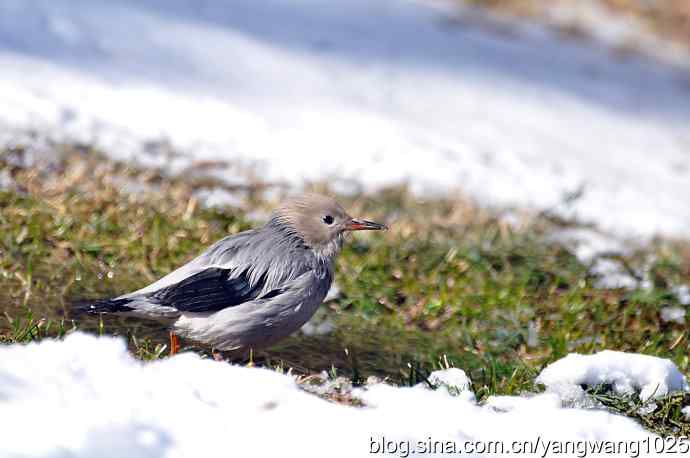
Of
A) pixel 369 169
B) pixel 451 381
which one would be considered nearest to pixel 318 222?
pixel 451 381

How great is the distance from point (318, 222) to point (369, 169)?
3187mm

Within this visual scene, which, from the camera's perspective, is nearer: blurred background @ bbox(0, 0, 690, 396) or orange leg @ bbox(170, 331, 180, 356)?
orange leg @ bbox(170, 331, 180, 356)

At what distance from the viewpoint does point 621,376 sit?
4.31m

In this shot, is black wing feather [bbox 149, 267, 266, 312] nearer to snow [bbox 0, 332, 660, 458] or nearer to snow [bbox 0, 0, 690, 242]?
snow [bbox 0, 332, 660, 458]

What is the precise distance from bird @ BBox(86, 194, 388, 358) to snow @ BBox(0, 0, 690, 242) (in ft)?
9.42

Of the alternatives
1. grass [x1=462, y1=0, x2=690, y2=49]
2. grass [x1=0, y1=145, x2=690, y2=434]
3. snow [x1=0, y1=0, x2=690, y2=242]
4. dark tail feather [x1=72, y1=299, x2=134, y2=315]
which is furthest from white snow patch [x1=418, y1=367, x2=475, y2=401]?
grass [x1=462, y1=0, x2=690, y2=49]

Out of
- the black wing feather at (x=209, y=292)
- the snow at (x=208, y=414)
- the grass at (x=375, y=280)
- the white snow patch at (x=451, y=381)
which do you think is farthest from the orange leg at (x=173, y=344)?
the white snow patch at (x=451, y=381)

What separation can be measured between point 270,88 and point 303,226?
4517 mm

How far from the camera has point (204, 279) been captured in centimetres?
433

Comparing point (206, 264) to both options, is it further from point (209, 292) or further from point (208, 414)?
point (208, 414)

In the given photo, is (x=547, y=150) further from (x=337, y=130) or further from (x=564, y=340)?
(x=564, y=340)

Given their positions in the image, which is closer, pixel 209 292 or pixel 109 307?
pixel 109 307

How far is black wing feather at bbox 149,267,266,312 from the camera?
168 inches

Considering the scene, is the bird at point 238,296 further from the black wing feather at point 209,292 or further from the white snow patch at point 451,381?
the white snow patch at point 451,381
